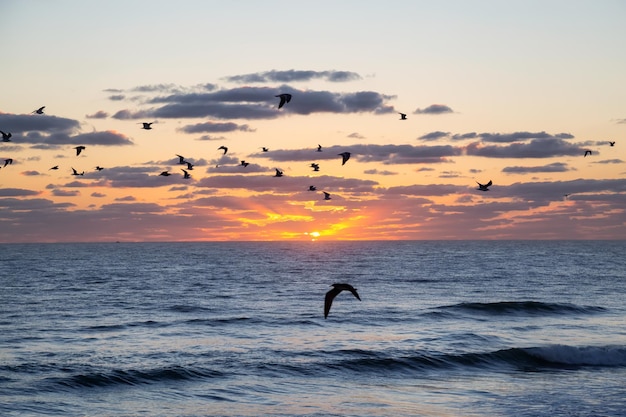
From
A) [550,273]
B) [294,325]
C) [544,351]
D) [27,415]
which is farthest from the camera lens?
[550,273]

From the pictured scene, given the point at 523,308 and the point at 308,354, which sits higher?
the point at 523,308

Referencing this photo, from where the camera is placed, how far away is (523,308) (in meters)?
66.2

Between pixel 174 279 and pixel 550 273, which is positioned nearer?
pixel 174 279

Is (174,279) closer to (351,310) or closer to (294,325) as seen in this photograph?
(351,310)

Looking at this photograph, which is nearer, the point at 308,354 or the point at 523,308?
the point at 308,354

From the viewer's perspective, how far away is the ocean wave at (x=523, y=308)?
210 ft

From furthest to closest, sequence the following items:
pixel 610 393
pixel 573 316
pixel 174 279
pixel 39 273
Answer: pixel 39 273, pixel 174 279, pixel 573 316, pixel 610 393

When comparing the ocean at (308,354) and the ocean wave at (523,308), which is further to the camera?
the ocean wave at (523,308)

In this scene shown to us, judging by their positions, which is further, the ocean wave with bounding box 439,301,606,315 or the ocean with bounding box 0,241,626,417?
the ocean wave with bounding box 439,301,606,315

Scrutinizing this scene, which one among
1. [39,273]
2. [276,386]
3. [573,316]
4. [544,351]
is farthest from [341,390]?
[39,273]

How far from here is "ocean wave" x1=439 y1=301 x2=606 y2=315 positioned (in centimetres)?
6388

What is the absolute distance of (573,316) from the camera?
6088 centimetres

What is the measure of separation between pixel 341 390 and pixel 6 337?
24.0 metres

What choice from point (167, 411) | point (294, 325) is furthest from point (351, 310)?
point (167, 411)
